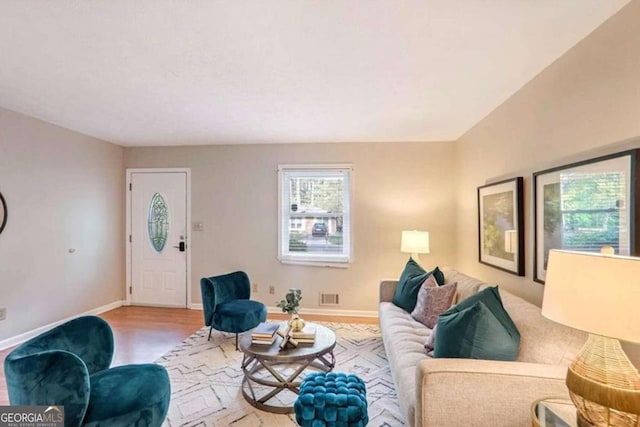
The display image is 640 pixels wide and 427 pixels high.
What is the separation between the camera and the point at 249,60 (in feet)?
7.24

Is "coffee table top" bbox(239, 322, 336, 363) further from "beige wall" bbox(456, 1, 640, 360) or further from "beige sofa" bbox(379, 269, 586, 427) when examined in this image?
"beige wall" bbox(456, 1, 640, 360)

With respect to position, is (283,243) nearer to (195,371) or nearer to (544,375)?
(195,371)

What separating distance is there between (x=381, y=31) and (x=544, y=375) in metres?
1.96

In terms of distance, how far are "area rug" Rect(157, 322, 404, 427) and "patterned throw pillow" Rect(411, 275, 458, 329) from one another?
1.89 ft

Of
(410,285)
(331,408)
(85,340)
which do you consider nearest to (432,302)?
(410,285)

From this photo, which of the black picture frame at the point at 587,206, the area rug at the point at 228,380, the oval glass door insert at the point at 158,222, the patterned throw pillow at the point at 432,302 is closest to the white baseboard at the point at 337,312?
the area rug at the point at 228,380

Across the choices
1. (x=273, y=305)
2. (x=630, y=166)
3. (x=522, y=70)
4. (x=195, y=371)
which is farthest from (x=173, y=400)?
(x=522, y=70)

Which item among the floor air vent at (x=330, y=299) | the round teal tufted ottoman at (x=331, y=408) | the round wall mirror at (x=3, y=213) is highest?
the round wall mirror at (x=3, y=213)

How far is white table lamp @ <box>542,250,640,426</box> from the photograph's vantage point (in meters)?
1.03

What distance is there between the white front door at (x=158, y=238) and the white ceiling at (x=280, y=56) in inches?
56.5

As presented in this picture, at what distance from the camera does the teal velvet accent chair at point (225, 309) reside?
10.9 ft

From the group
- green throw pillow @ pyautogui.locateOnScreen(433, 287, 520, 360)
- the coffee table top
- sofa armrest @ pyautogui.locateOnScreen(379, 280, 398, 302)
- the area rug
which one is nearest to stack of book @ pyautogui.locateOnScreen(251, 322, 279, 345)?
the coffee table top

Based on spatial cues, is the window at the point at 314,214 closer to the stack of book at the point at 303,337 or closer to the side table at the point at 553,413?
the stack of book at the point at 303,337

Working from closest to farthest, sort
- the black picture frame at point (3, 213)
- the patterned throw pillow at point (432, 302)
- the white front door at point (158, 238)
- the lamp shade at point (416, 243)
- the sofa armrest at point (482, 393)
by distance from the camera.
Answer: the sofa armrest at point (482, 393) → the patterned throw pillow at point (432, 302) → the black picture frame at point (3, 213) → the lamp shade at point (416, 243) → the white front door at point (158, 238)
